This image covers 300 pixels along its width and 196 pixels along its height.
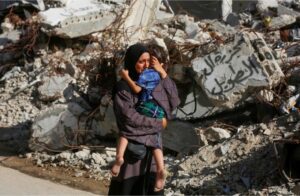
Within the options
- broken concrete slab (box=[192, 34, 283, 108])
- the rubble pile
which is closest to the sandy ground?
the rubble pile

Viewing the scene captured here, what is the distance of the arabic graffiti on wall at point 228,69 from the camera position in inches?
262

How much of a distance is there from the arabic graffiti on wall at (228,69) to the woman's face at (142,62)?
8.17ft

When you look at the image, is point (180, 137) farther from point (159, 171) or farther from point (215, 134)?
point (159, 171)

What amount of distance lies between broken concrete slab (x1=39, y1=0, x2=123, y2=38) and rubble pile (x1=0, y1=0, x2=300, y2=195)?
0.05 feet

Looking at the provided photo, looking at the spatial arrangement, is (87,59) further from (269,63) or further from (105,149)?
(269,63)

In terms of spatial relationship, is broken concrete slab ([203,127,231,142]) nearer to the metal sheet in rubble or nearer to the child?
the child

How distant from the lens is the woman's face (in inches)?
170

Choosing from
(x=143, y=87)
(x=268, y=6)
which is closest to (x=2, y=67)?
(x=268, y=6)

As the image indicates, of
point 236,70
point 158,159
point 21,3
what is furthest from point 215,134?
point 21,3

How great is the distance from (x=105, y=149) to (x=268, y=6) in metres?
4.11

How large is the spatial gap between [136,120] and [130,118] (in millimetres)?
47

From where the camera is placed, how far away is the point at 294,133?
18.5 ft

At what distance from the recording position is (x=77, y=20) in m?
9.09

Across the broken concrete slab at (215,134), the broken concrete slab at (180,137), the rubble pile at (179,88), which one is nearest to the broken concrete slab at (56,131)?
the rubble pile at (179,88)
